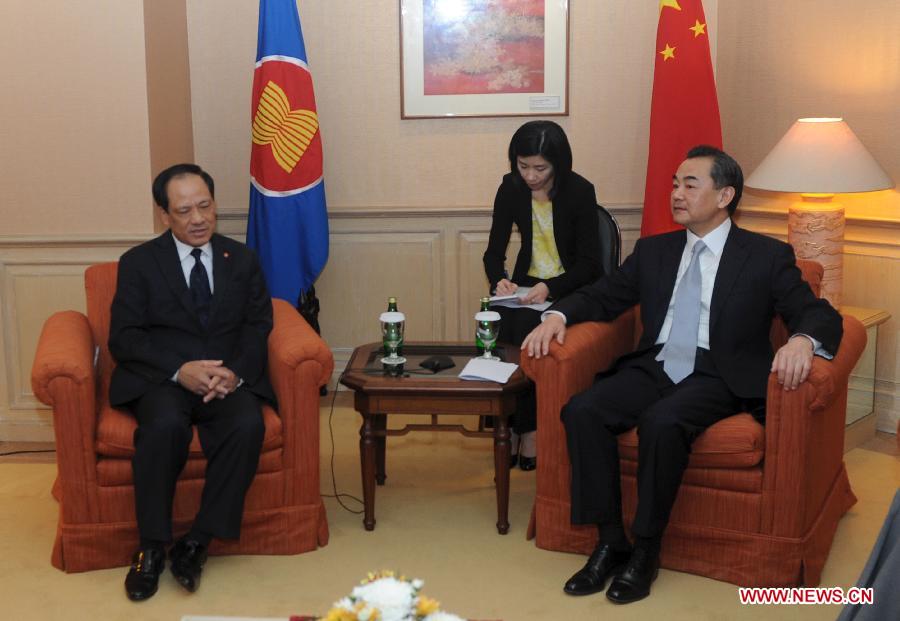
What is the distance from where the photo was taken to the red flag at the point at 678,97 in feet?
15.7

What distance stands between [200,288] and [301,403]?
1.88 feet

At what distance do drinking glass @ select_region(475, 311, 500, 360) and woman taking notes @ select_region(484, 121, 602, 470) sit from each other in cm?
33

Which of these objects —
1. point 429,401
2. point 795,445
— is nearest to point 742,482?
point 795,445

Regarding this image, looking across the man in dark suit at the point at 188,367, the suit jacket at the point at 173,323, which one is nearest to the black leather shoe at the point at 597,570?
the man in dark suit at the point at 188,367

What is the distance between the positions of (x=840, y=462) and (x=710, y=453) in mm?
833

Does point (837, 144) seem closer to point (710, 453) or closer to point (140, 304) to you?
point (710, 453)

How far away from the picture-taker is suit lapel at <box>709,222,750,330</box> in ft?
11.1

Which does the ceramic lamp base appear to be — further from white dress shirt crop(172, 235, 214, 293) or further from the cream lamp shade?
white dress shirt crop(172, 235, 214, 293)

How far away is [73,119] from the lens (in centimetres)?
455

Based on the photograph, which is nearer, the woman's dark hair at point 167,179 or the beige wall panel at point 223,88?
the woman's dark hair at point 167,179

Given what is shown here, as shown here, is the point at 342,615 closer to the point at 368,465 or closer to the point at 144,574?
the point at 144,574

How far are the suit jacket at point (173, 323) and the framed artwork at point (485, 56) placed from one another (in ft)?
6.20

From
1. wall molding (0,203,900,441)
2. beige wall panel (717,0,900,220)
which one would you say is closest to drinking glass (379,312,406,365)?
wall molding (0,203,900,441)

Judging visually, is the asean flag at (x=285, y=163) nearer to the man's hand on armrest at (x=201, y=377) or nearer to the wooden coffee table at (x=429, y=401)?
the wooden coffee table at (x=429, y=401)
